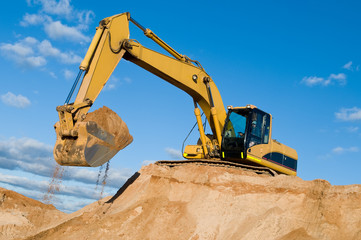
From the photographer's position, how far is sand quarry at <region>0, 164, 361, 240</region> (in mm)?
9297

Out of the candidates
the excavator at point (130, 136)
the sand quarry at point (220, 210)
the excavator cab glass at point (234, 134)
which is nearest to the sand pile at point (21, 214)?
the sand quarry at point (220, 210)

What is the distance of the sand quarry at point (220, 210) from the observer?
366 inches

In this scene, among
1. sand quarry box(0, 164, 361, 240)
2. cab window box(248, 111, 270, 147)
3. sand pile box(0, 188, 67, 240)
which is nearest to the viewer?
sand quarry box(0, 164, 361, 240)

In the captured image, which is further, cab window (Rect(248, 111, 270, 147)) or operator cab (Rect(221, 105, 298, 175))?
cab window (Rect(248, 111, 270, 147))

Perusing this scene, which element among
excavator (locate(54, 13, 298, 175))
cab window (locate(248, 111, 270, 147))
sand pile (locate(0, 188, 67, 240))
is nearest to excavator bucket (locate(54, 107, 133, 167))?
excavator (locate(54, 13, 298, 175))

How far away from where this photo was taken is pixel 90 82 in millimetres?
10188

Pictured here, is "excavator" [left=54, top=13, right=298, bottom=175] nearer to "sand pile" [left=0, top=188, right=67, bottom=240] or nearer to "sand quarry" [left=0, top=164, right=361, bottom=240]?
"sand quarry" [left=0, top=164, right=361, bottom=240]

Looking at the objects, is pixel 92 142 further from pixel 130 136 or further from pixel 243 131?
pixel 243 131

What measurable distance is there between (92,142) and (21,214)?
9.00 m

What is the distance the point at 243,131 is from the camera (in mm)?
13234

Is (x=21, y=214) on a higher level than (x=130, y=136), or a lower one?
lower

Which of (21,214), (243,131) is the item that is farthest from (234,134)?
(21,214)

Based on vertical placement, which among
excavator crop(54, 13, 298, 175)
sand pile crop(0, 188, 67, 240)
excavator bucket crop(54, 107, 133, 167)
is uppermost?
excavator crop(54, 13, 298, 175)

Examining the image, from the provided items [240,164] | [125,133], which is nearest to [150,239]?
[125,133]
